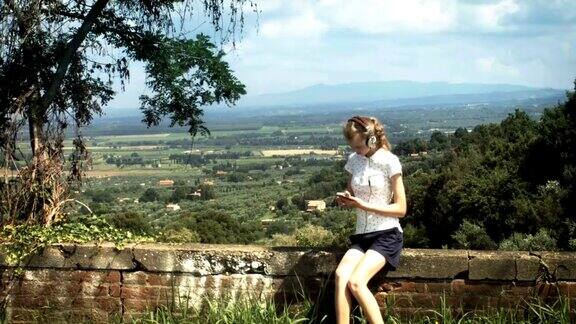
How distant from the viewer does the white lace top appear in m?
4.33

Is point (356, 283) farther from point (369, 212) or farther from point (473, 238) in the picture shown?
point (473, 238)

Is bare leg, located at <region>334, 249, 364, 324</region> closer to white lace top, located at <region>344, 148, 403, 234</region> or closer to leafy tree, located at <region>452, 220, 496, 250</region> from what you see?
white lace top, located at <region>344, 148, 403, 234</region>

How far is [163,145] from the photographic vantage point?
102625 millimetres

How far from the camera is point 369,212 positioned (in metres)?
4.33

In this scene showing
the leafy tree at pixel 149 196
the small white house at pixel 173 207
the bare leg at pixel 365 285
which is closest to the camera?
the bare leg at pixel 365 285

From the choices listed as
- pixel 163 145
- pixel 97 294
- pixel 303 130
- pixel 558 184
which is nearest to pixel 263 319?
pixel 97 294

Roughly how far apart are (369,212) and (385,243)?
25 cm

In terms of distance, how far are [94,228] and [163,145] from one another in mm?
99286

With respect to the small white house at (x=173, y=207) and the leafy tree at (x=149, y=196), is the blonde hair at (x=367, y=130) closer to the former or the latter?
the small white house at (x=173, y=207)

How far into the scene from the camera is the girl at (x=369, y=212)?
4.24 metres

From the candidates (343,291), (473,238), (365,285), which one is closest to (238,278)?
(343,291)

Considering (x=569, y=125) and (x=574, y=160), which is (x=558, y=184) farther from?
(x=569, y=125)

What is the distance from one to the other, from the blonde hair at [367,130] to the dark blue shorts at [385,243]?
62cm

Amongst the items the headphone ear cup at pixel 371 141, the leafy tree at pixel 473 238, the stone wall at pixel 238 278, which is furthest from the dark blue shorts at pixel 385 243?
the leafy tree at pixel 473 238
